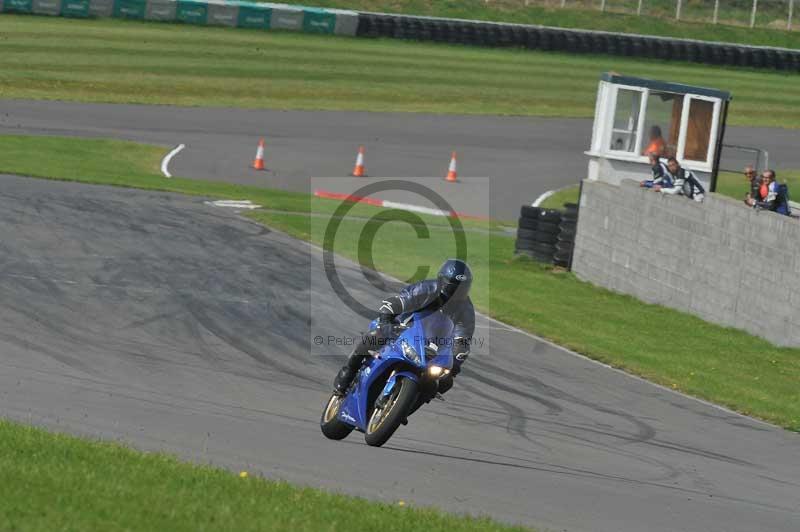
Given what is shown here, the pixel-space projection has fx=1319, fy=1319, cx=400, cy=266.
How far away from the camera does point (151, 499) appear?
291 inches

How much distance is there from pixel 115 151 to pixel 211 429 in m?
23.3

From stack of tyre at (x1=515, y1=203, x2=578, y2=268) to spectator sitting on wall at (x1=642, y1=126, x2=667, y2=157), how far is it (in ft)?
6.35

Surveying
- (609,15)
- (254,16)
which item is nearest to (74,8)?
(254,16)

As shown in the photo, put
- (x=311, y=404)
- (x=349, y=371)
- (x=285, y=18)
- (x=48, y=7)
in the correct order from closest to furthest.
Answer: (x=349, y=371) → (x=311, y=404) → (x=48, y=7) → (x=285, y=18)

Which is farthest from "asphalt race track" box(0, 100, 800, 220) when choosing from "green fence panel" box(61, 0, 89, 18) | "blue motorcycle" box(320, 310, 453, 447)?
"blue motorcycle" box(320, 310, 453, 447)

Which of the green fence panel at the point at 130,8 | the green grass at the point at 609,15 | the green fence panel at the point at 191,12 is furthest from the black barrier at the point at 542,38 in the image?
the green fence panel at the point at 130,8

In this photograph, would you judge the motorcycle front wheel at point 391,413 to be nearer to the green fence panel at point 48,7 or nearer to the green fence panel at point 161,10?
the green fence panel at point 48,7

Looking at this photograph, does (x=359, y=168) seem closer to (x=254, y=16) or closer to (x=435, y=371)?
(x=254, y=16)

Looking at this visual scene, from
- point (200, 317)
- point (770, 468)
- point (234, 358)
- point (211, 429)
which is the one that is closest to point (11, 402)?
point (211, 429)

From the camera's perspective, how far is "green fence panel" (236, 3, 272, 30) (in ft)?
168

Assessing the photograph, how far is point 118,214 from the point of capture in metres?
21.5

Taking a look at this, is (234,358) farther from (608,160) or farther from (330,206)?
(330,206)

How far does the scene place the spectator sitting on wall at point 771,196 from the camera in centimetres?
1950

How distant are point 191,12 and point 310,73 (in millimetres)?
6891
